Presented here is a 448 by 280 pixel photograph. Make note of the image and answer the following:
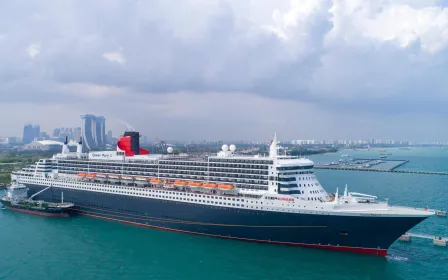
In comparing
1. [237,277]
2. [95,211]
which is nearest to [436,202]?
[237,277]

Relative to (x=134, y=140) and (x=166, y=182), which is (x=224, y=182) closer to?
(x=166, y=182)

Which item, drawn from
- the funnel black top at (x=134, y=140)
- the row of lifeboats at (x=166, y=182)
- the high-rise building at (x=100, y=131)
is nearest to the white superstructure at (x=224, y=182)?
the row of lifeboats at (x=166, y=182)

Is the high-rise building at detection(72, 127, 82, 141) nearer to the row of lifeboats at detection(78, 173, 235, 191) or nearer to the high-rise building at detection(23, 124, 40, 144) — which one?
the high-rise building at detection(23, 124, 40, 144)

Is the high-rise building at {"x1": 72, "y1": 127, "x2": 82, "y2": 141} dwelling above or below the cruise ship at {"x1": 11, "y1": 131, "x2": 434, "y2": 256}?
above

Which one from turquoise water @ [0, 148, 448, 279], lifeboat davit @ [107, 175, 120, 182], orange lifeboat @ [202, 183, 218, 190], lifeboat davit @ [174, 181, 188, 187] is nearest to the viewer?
turquoise water @ [0, 148, 448, 279]

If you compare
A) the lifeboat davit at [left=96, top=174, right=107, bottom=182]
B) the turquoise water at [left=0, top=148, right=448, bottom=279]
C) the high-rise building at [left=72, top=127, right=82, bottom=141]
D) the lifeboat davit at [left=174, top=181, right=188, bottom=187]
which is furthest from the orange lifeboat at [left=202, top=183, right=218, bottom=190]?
the high-rise building at [left=72, top=127, right=82, bottom=141]

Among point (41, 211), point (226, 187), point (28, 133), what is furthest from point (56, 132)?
point (226, 187)

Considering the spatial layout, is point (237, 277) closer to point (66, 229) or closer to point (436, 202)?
point (66, 229)
